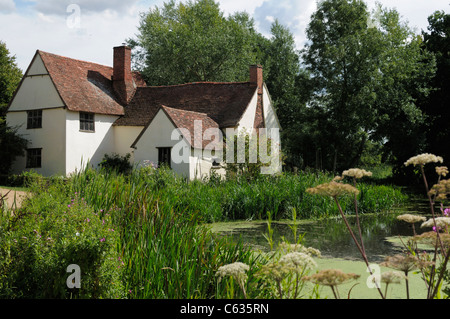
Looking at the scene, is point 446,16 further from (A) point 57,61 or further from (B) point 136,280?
(B) point 136,280

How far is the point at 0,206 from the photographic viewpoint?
6.05m

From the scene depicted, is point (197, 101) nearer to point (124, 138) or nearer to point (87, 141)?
point (124, 138)

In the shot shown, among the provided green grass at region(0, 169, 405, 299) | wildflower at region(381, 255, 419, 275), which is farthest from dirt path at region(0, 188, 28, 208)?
wildflower at region(381, 255, 419, 275)

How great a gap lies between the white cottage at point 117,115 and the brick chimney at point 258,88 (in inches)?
2.6

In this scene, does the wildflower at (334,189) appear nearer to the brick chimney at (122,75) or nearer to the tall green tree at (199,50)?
the brick chimney at (122,75)

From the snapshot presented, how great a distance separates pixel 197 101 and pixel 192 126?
17.7 ft

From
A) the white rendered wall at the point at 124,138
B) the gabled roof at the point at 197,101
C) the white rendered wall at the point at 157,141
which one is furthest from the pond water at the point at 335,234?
the white rendered wall at the point at 124,138

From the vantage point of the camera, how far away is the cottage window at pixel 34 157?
27.6m

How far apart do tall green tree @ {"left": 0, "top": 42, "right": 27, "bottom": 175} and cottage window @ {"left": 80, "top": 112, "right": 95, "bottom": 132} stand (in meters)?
3.50

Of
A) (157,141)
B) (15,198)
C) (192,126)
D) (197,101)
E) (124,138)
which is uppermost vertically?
(197,101)

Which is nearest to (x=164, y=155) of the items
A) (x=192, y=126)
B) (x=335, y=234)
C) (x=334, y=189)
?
(x=192, y=126)

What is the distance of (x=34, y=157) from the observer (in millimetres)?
27797
